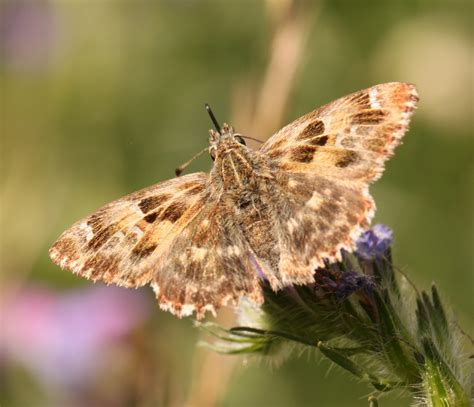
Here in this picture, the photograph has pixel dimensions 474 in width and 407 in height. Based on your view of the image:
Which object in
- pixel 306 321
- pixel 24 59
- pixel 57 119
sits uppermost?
pixel 24 59

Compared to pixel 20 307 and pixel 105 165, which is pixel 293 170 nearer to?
pixel 20 307

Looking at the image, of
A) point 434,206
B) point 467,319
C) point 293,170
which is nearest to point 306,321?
point 293,170

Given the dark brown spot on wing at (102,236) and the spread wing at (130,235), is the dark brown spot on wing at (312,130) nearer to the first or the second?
the spread wing at (130,235)

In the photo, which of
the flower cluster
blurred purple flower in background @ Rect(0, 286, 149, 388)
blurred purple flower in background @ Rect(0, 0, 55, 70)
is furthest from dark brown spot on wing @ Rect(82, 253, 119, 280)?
blurred purple flower in background @ Rect(0, 0, 55, 70)

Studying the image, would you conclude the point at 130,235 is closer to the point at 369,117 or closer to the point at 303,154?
the point at 303,154

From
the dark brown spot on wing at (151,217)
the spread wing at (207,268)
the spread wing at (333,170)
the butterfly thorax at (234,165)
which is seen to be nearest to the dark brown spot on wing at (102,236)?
the dark brown spot on wing at (151,217)

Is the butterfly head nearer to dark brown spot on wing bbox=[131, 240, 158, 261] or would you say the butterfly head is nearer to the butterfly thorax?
the butterfly thorax
